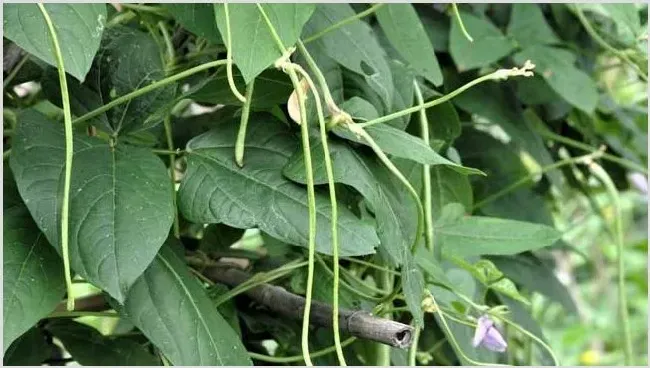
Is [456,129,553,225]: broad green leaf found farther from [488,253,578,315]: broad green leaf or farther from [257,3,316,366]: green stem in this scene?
[257,3,316,366]: green stem

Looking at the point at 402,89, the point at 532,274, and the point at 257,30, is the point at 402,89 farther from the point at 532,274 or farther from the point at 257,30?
the point at 532,274

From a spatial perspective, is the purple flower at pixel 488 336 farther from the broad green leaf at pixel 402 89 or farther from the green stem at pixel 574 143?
the green stem at pixel 574 143

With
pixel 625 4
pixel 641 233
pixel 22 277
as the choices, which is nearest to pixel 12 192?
pixel 22 277

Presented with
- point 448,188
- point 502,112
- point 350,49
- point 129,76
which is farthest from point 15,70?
point 502,112

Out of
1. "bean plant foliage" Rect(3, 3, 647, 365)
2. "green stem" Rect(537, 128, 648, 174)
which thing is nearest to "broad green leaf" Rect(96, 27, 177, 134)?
"bean plant foliage" Rect(3, 3, 647, 365)

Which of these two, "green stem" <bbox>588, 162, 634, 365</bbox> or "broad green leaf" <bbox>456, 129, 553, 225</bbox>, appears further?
"broad green leaf" <bbox>456, 129, 553, 225</bbox>

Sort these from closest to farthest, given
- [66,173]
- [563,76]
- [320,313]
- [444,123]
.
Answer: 1. [66,173]
2. [320,313]
3. [444,123]
4. [563,76]
